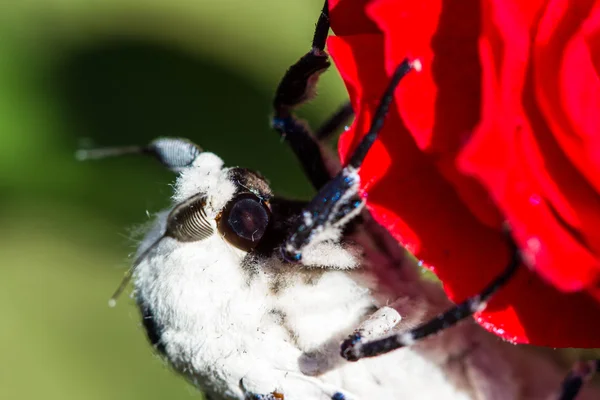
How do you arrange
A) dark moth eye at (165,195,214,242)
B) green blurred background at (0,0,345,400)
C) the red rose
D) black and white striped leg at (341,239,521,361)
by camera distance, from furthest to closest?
green blurred background at (0,0,345,400) < dark moth eye at (165,195,214,242) < black and white striped leg at (341,239,521,361) < the red rose

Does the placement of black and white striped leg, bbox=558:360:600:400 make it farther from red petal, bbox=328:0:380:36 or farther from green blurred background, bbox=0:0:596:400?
green blurred background, bbox=0:0:596:400

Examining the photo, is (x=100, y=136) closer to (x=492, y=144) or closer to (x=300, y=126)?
(x=300, y=126)

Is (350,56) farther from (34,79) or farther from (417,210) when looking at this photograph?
(34,79)

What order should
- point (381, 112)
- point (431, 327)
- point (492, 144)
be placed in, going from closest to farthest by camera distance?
point (492, 144), point (381, 112), point (431, 327)

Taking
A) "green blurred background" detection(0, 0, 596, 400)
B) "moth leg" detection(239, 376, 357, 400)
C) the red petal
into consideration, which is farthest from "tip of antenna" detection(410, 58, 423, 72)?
"green blurred background" detection(0, 0, 596, 400)

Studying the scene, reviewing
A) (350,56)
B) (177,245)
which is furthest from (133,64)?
(350,56)

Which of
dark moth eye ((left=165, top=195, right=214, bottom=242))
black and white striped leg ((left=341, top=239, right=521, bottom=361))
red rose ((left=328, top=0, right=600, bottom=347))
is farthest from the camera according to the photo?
dark moth eye ((left=165, top=195, right=214, bottom=242))

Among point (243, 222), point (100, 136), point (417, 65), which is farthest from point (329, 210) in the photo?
point (100, 136)

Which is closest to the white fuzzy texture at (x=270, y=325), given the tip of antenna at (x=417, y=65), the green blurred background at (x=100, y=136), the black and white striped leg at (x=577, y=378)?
the black and white striped leg at (x=577, y=378)
